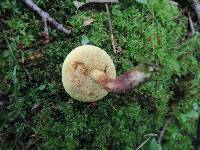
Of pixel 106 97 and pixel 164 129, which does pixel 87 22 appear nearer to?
pixel 106 97

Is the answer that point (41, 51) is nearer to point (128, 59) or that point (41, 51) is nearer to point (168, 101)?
point (128, 59)

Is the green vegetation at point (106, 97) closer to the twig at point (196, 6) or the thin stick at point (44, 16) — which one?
the thin stick at point (44, 16)

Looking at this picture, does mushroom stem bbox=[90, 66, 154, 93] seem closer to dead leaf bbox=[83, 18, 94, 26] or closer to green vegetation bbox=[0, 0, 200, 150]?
green vegetation bbox=[0, 0, 200, 150]

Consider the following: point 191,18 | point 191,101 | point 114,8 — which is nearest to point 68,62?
point 114,8

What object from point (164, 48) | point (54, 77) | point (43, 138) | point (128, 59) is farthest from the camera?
point (164, 48)

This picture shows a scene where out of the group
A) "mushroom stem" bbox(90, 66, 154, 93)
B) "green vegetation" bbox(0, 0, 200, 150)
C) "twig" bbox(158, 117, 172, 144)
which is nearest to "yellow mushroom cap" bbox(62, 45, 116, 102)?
"mushroom stem" bbox(90, 66, 154, 93)

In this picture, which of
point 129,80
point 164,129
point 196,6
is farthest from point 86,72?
point 196,6
